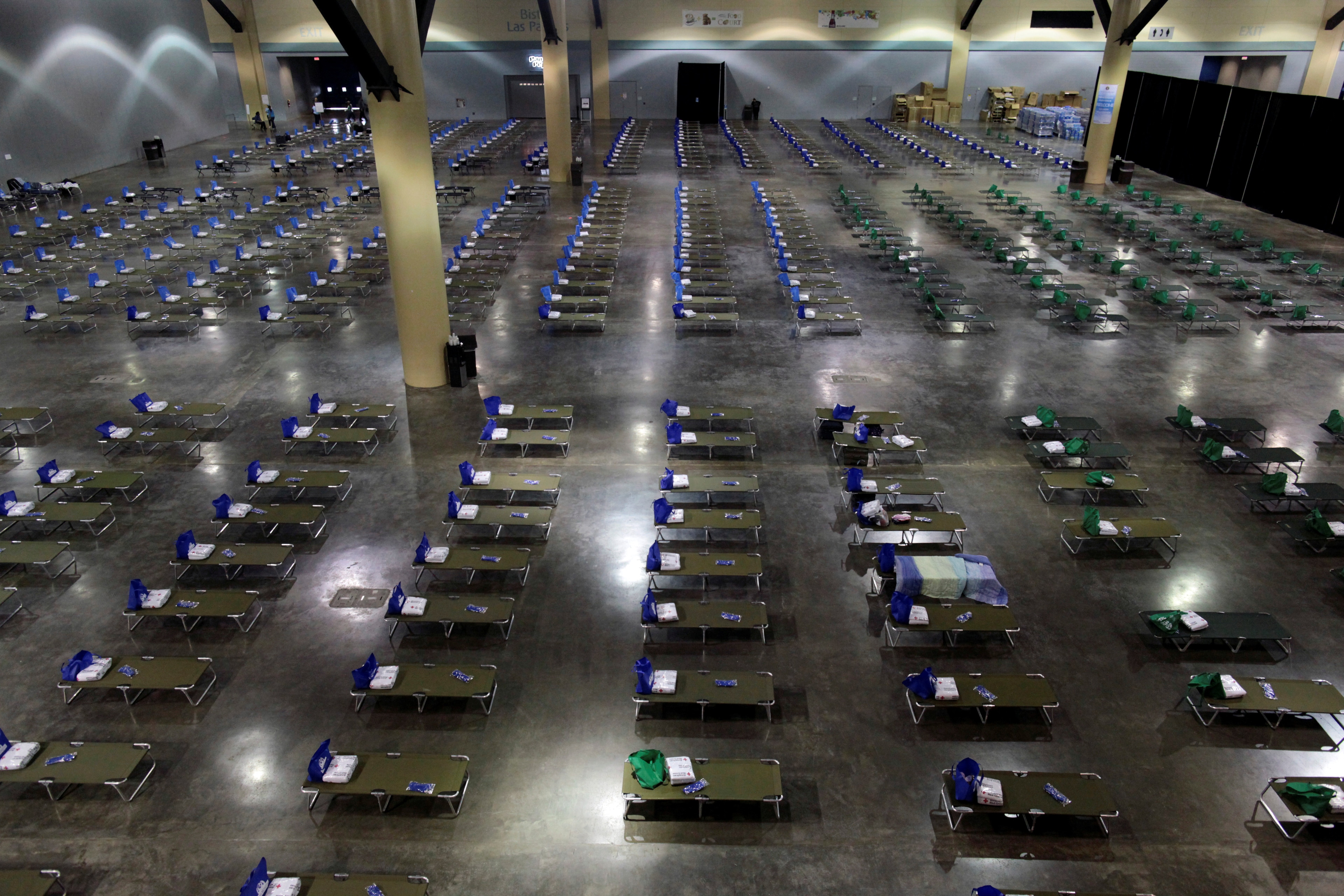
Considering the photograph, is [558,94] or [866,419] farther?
[558,94]

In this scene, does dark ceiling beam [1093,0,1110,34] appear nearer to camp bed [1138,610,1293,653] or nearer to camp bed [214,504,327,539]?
camp bed [1138,610,1293,653]

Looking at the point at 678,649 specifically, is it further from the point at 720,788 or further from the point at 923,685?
the point at 923,685

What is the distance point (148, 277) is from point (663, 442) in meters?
17.3

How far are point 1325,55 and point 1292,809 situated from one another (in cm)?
5497

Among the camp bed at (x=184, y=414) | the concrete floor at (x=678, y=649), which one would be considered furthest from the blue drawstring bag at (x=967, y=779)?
the camp bed at (x=184, y=414)

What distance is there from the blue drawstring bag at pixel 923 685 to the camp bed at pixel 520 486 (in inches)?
245

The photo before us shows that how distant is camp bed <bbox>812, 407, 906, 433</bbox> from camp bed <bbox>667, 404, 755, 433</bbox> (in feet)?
4.00

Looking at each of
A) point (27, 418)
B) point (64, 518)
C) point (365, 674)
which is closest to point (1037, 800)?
point (365, 674)

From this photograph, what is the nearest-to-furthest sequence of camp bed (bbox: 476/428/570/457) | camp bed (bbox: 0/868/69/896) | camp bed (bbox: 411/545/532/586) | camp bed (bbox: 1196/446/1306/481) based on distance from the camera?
camp bed (bbox: 0/868/69/896), camp bed (bbox: 411/545/532/586), camp bed (bbox: 1196/446/1306/481), camp bed (bbox: 476/428/570/457)

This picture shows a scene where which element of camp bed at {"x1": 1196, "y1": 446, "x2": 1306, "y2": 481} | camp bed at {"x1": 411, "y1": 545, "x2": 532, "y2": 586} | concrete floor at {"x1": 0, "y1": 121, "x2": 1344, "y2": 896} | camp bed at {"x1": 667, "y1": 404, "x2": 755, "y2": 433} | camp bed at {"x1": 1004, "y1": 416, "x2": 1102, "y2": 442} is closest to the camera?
concrete floor at {"x1": 0, "y1": 121, "x2": 1344, "y2": 896}

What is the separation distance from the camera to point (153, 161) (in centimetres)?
4212

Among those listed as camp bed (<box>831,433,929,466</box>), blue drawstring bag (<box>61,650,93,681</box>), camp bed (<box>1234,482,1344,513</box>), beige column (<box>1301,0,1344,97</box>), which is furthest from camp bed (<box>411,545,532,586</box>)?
beige column (<box>1301,0,1344,97</box>)

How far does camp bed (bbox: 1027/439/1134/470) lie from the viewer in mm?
14055

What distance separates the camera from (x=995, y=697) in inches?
359
